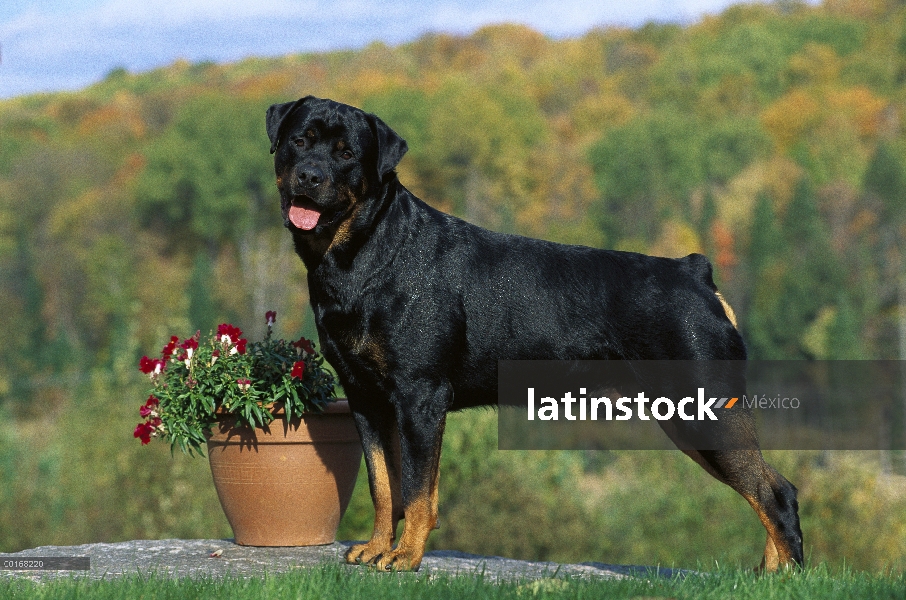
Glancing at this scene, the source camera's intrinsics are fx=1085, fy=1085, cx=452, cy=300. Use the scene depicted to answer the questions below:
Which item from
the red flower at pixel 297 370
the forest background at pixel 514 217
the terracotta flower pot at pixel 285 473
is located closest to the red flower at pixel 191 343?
the terracotta flower pot at pixel 285 473

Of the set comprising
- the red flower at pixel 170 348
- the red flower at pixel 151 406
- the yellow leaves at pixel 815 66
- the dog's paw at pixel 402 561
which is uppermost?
the yellow leaves at pixel 815 66

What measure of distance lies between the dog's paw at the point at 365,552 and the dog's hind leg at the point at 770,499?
1705 millimetres

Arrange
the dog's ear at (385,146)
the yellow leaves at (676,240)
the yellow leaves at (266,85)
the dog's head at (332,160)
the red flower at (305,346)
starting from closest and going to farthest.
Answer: the dog's head at (332,160)
the dog's ear at (385,146)
the red flower at (305,346)
the yellow leaves at (676,240)
the yellow leaves at (266,85)

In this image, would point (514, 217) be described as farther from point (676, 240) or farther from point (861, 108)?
point (861, 108)

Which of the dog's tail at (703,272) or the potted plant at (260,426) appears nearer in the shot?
the dog's tail at (703,272)

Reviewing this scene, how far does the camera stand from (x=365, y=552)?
545 cm

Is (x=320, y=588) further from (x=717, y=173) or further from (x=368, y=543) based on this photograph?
(x=717, y=173)

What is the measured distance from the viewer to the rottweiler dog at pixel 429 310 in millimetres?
5152

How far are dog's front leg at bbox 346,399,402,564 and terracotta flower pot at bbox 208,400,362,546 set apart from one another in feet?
1.59

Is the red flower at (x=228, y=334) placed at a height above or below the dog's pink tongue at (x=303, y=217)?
below

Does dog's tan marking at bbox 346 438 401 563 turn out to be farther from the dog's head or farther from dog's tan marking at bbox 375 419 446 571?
the dog's head

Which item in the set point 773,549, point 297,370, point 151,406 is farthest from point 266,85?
point 773,549

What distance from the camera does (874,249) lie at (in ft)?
195

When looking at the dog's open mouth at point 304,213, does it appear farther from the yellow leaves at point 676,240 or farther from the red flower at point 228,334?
the yellow leaves at point 676,240
